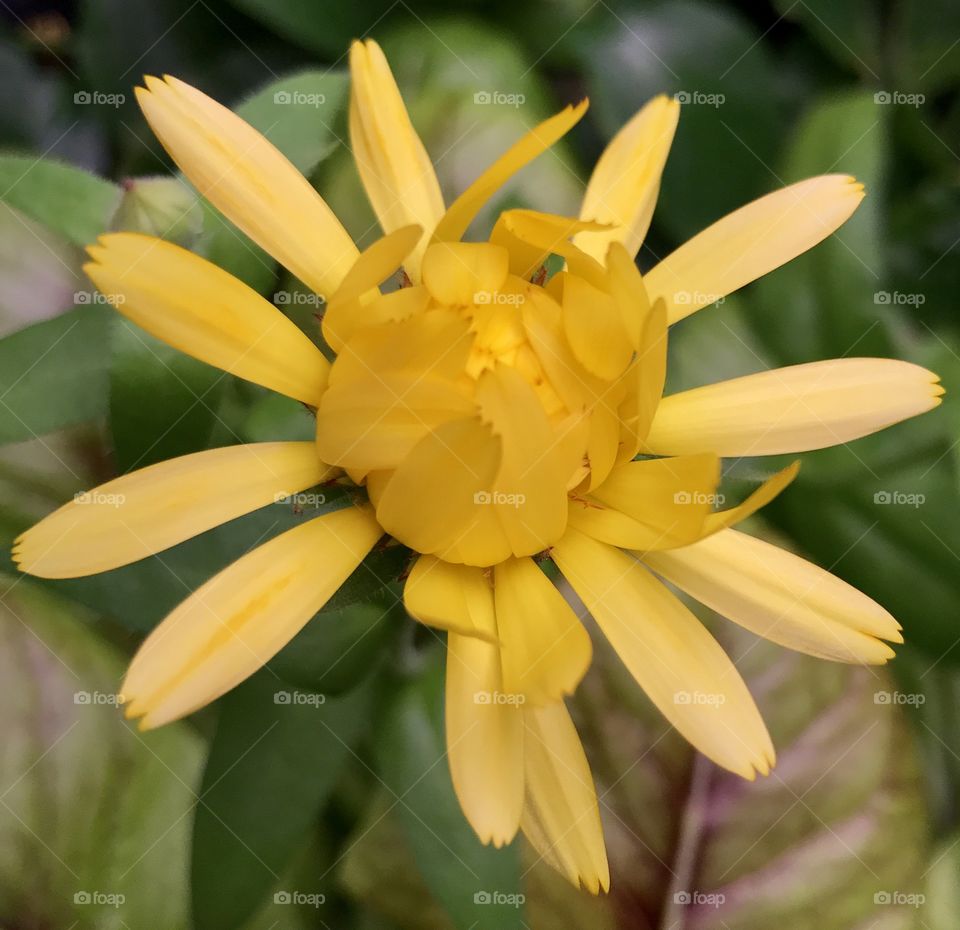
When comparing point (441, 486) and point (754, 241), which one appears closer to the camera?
point (441, 486)

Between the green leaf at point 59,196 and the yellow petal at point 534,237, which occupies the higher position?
the green leaf at point 59,196

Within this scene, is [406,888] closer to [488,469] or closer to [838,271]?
[488,469]

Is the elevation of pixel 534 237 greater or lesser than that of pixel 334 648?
greater

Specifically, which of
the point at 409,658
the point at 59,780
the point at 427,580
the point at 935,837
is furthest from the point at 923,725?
the point at 59,780

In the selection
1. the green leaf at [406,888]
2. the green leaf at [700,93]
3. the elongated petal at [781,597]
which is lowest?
the green leaf at [406,888]

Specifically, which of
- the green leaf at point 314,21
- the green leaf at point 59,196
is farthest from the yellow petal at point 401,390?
the green leaf at point 314,21

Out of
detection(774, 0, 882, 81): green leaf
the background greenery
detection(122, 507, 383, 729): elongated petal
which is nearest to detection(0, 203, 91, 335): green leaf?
the background greenery

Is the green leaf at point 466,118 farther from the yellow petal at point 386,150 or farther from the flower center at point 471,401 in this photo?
the flower center at point 471,401

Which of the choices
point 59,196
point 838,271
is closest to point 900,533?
point 838,271
